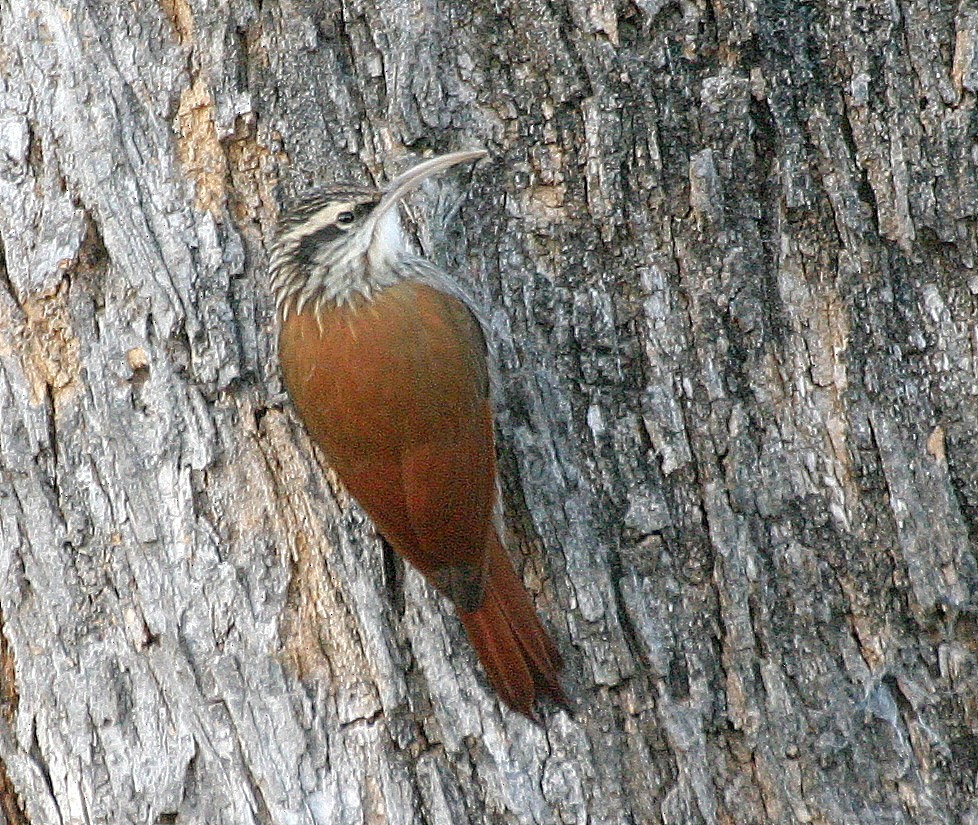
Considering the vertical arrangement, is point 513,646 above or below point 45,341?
below

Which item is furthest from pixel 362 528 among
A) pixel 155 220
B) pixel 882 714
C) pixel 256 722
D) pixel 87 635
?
pixel 882 714

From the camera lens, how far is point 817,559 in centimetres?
268

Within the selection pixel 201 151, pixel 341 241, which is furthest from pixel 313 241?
pixel 201 151

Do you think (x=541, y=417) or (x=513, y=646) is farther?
(x=541, y=417)

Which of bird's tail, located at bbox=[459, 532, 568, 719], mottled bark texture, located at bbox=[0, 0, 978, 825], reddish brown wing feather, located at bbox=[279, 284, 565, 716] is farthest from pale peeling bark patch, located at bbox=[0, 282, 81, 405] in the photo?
bird's tail, located at bbox=[459, 532, 568, 719]

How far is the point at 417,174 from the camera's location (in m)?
2.72

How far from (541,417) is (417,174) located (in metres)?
0.67

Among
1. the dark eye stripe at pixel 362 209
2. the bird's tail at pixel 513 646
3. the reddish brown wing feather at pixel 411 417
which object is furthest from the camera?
the dark eye stripe at pixel 362 209

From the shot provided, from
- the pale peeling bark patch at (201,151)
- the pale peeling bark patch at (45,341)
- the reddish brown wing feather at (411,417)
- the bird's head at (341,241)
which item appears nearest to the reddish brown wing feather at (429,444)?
the reddish brown wing feather at (411,417)

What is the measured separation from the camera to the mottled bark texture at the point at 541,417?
104 inches

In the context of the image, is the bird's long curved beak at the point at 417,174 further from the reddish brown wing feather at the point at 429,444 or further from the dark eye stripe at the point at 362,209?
the reddish brown wing feather at the point at 429,444

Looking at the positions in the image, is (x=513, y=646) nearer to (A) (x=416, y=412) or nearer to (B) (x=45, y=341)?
(A) (x=416, y=412)

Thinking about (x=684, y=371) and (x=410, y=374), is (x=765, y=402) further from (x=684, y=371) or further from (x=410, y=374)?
Result: (x=410, y=374)

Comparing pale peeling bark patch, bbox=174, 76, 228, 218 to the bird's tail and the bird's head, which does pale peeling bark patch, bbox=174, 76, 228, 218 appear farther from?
the bird's tail
